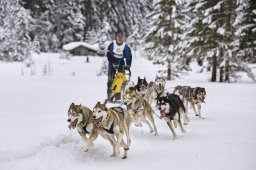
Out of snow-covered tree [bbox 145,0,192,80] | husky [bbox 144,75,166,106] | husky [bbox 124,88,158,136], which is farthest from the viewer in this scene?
snow-covered tree [bbox 145,0,192,80]

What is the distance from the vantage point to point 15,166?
572 cm

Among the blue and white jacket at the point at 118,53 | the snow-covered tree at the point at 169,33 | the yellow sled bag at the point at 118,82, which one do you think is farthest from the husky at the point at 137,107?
the snow-covered tree at the point at 169,33

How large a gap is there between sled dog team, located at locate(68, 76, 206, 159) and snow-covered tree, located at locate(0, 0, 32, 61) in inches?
1135

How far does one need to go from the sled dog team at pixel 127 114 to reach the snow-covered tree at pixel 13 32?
2883cm

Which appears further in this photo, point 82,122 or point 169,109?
point 169,109

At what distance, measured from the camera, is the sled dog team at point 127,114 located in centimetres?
629

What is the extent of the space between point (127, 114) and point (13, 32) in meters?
34.6

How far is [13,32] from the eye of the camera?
38.8 meters

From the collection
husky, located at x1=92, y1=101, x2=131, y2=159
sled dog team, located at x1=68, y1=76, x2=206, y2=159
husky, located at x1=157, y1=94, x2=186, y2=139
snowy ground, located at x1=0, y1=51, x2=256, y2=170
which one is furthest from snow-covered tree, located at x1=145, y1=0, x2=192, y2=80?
husky, located at x1=92, y1=101, x2=131, y2=159

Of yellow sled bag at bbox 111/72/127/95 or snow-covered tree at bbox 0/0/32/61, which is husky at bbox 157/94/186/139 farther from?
snow-covered tree at bbox 0/0/32/61

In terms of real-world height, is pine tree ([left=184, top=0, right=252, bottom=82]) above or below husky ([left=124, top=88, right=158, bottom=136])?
above

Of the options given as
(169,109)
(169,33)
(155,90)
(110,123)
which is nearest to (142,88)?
(155,90)

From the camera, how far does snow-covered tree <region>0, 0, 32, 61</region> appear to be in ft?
122

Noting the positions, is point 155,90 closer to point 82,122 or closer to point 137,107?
point 137,107
